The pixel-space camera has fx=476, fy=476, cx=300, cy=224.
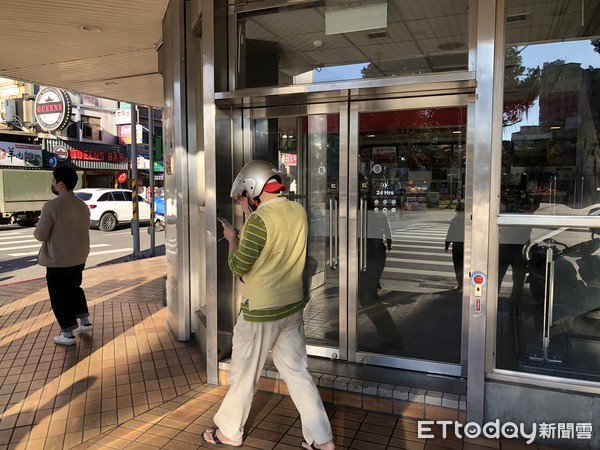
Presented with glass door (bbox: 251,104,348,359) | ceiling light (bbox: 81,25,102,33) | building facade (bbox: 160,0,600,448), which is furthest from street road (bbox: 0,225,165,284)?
glass door (bbox: 251,104,348,359)

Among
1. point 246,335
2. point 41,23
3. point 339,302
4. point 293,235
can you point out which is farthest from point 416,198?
point 41,23

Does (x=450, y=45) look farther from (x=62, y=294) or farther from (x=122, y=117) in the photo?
(x=122, y=117)

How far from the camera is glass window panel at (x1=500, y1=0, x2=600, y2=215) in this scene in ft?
10.8

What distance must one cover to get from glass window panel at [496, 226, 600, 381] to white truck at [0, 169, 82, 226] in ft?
68.2

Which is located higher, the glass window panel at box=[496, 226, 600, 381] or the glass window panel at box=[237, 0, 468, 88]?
the glass window panel at box=[237, 0, 468, 88]

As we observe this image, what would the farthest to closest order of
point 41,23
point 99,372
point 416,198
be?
point 41,23, point 99,372, point 416,198

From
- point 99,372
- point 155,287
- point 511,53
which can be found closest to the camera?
point 511,53

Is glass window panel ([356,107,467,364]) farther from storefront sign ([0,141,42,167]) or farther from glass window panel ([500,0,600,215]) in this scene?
storefront sign ([0,141,42,167])

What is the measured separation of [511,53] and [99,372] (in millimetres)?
4226

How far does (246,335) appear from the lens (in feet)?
9.80

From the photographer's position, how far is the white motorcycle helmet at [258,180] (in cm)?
295

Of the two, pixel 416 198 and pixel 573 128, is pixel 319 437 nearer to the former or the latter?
pixel 416 198

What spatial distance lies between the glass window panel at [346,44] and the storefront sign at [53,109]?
57.7 feet

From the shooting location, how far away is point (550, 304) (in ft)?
11.3
